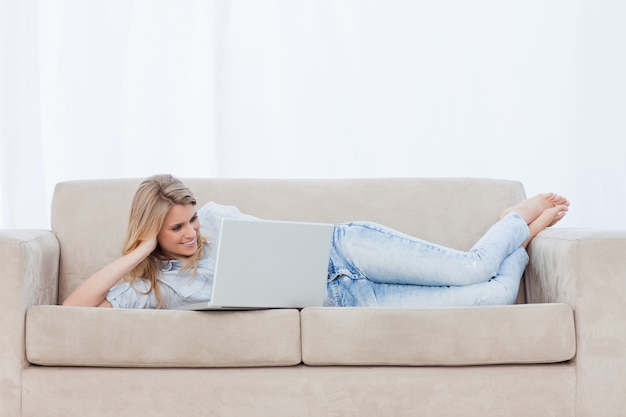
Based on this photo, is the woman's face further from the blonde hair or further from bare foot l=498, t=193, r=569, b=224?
bare foot l=498, t=193, r=569, b=224

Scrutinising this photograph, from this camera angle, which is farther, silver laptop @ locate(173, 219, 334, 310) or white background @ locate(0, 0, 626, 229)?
white background @ locate(0, 0, 626, 229)

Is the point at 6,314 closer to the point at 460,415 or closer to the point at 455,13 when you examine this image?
the point at 460,415

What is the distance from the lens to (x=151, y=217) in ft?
8.78

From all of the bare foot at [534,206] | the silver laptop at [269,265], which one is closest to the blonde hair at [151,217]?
the silver laptop at [269,265]

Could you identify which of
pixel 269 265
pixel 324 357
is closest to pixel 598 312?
pixel 324 357

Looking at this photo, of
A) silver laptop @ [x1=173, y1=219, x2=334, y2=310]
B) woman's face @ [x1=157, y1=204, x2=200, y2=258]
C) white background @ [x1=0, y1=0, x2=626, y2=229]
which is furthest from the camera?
white background @ [x1=0, y1=0, x2=626, y2=229]

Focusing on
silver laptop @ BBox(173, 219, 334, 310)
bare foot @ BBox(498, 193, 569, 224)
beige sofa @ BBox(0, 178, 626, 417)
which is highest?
bare foot @ BBox(498, 193, 569, 224)

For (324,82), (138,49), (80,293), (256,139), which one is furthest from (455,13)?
(80,293)

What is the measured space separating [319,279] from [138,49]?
1.93 metres

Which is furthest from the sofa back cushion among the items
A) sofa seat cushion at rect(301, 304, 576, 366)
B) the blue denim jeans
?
sofa seat cushion at rect(301, 304, 576, 366)

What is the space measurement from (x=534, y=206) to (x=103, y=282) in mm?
1515

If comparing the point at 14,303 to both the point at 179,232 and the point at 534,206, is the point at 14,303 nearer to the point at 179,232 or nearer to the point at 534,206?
the point at 179,232

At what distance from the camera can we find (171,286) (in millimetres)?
2693

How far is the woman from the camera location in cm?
265
